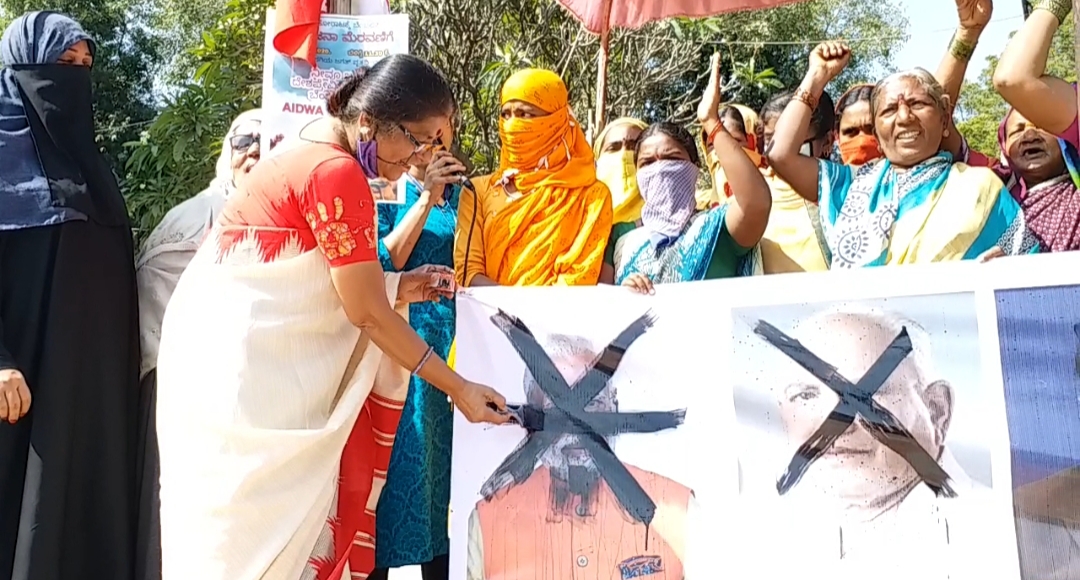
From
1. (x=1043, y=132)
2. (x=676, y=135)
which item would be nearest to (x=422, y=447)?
(x=676, y=135)

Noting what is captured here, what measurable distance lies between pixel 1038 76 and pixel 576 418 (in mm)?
1379

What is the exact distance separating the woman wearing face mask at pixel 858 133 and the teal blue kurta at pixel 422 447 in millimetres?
1327

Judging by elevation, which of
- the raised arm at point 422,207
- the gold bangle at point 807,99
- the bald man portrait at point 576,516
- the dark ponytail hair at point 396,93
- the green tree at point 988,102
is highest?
the green tree at point 988,102

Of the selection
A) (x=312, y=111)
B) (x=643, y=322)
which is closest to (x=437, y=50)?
(x=312, y=111)

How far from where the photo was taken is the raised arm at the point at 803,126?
2641mm

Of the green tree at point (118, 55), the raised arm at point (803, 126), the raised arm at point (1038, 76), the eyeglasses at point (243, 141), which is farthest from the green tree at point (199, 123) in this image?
the raised arm at point (1038, 76)

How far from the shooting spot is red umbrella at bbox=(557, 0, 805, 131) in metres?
4.16

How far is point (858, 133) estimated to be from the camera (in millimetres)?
3230

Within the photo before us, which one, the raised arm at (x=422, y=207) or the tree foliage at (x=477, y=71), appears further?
the tree foliage at (x=477, y=71)

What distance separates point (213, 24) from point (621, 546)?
15.3 metres

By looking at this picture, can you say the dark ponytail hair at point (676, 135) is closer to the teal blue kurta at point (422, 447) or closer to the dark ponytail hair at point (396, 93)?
the teal blue kurta at point (422, 447)

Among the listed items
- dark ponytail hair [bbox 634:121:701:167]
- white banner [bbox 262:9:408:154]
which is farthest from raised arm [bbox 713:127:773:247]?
white banner [bbox 262:9:408:154]

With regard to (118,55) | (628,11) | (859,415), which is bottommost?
(859,415)

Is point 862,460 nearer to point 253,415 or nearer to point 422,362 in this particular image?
point 422,362
